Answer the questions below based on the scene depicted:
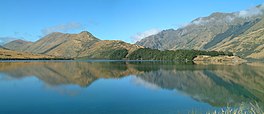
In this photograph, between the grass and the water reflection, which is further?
the water reflection

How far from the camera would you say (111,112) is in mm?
30500

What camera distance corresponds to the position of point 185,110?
3247 centimetres

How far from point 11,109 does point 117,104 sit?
12.1 metres

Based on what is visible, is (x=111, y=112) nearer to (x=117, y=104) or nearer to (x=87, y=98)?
(x=117, y=104)

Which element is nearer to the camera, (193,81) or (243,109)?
(243,109)

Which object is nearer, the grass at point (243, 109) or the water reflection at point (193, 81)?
the grass at point (243, 109)

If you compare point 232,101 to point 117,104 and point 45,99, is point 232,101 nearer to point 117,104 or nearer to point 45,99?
point 117,104

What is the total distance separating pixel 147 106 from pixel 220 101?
1111 cm

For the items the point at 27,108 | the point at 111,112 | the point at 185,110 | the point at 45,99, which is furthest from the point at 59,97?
the point at 185,110

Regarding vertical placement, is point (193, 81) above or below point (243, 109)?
above

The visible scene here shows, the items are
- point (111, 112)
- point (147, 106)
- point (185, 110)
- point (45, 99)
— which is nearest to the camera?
point (111, 112)

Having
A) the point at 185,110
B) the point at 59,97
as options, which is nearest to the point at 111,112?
the point at 185,110

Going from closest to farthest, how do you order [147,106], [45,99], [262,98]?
[147,106], [45,99], [262,98]

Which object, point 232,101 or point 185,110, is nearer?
point 185,110
